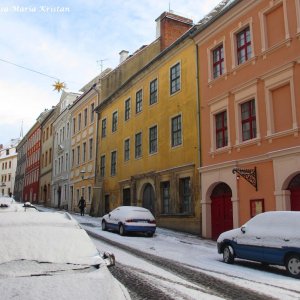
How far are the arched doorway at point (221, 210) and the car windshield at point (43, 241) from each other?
543 inches

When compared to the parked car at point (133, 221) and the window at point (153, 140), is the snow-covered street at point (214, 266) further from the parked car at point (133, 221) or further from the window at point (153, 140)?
the window at point (153, 140)

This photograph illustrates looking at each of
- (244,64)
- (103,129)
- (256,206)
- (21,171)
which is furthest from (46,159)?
(256,206)

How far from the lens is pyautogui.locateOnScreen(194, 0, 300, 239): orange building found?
1591 centimetres

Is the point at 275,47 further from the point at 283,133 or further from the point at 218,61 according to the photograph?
the point at 218,61

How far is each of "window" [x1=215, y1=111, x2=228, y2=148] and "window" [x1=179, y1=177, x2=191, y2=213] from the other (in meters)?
3.24

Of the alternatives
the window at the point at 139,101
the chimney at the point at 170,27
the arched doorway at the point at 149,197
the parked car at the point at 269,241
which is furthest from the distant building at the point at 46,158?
the parked car at the point at 269,241

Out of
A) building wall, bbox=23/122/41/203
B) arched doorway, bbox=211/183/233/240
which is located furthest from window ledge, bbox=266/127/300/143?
building wall, bbox=23/122/41/203

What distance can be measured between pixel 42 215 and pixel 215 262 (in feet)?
24.2

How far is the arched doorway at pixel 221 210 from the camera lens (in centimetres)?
1912

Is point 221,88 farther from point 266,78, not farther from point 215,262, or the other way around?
point 215,262

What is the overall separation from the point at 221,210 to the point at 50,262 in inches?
603

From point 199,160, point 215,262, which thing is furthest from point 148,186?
point 215,262

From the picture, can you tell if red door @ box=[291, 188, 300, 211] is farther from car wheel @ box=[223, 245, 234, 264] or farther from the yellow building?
the yellow building

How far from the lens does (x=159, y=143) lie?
25531mm
